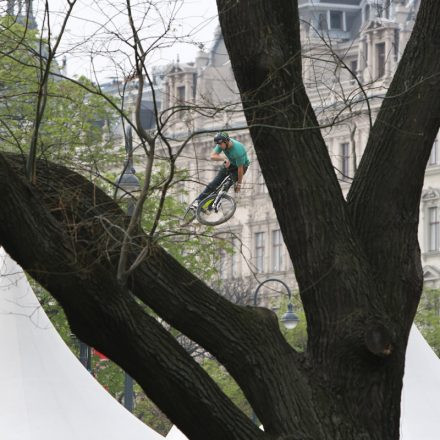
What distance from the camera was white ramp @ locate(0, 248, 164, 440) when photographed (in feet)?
54.2

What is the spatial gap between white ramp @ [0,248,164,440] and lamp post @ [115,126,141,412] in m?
A: 1.04

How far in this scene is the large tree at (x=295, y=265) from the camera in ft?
28.8

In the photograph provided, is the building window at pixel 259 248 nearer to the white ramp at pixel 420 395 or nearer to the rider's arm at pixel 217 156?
the white ramp at pixel 420 395

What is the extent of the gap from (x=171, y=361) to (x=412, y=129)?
192cm

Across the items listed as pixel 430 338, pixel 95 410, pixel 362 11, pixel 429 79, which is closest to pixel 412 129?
pixel 429 79

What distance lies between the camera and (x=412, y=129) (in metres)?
9.56

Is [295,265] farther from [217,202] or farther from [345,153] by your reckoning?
[345,153]

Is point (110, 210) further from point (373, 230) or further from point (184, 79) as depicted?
point (184, 79)

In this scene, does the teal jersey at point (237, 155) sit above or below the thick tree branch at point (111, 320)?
above

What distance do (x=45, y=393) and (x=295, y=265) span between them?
792 cm

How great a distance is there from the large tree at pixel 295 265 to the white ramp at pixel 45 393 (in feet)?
23.8

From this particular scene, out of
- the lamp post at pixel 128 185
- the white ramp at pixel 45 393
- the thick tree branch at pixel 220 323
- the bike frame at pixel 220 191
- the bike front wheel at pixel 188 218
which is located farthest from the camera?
the bike frame at pixel 220 191

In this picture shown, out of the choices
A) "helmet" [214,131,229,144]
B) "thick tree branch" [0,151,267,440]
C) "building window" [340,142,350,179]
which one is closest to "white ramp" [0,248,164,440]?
"helmet" [214,131,229,144]

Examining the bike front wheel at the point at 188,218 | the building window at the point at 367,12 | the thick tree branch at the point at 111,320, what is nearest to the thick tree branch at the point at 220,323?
the thick tree branch at the point at 111,320
